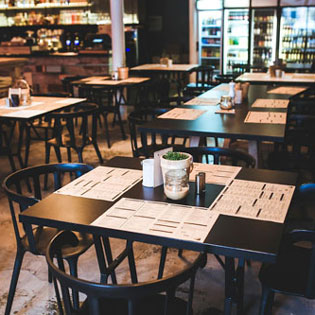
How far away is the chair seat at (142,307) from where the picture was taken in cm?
168

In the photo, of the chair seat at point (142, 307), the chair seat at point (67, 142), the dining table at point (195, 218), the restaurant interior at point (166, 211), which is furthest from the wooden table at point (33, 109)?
the chair seat at point (142, 307)

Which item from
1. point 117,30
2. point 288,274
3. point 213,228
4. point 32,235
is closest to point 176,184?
point 213,228

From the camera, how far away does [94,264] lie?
2.93 m

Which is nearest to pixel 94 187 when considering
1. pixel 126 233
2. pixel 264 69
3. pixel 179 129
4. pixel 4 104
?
pixel 126 233

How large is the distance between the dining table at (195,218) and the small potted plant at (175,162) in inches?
4.9

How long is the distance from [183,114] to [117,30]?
13.4 ft

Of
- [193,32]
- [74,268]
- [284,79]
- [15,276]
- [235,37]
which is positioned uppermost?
[193,32]

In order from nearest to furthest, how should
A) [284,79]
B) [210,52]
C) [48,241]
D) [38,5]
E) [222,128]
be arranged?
[48,241] → [222,128] → [284,79] → [210,52] → [38,5]

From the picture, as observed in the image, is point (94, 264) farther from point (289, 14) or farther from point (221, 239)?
point (289, 14)

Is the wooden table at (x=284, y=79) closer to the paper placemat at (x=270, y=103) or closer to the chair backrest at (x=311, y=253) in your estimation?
the paper placemat at (x=270, y=103)

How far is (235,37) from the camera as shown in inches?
391

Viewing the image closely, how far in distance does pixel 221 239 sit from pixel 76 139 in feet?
10.1

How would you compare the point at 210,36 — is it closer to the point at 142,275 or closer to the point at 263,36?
the point at 263,36

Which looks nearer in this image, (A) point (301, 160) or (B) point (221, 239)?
(B) point (221, 239)
